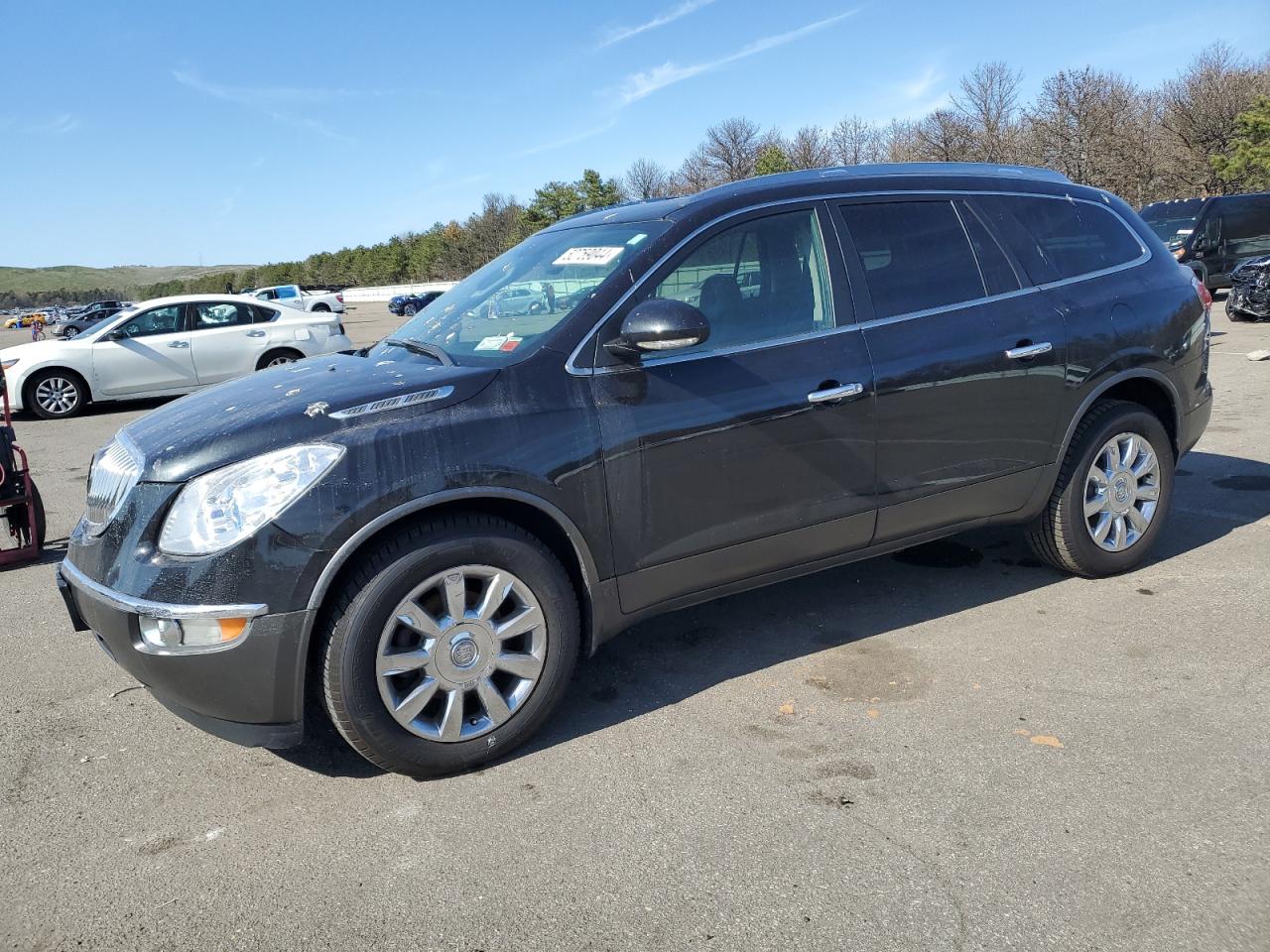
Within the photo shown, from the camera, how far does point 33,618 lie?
193 inches

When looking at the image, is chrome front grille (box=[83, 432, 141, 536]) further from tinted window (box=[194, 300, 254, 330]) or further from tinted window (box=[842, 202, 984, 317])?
tinted window (box=[194, 300, 254, 330])

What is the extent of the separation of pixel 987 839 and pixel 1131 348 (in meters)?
2.76

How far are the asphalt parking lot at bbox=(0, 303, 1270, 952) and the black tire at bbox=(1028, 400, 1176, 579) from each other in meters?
0.24

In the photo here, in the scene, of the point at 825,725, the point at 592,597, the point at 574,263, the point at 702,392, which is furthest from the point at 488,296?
the point at 825,725

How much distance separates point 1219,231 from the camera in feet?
65.3

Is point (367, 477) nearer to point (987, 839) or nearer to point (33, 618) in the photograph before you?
point (987, 839)

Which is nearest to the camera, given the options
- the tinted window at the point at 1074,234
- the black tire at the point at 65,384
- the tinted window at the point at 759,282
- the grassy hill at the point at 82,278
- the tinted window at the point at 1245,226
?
the tinted window at the point at 759,282

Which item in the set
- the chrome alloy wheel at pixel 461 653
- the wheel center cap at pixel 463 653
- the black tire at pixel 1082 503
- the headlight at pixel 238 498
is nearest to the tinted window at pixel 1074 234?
the black tire at pixel 1082 503

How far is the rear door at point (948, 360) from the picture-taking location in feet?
12.9

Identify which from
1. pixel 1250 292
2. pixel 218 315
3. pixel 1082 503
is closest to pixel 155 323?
pixel 218 315

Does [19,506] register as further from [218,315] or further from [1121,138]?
[1121,138]

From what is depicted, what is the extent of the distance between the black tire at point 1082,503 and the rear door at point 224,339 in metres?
11.9

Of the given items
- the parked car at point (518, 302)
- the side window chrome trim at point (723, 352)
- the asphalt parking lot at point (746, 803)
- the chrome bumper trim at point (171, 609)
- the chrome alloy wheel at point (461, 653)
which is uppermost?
the parked car at point (518, 302)

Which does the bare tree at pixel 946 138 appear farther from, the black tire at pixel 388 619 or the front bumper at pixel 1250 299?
the black tire at pixel 388 619
